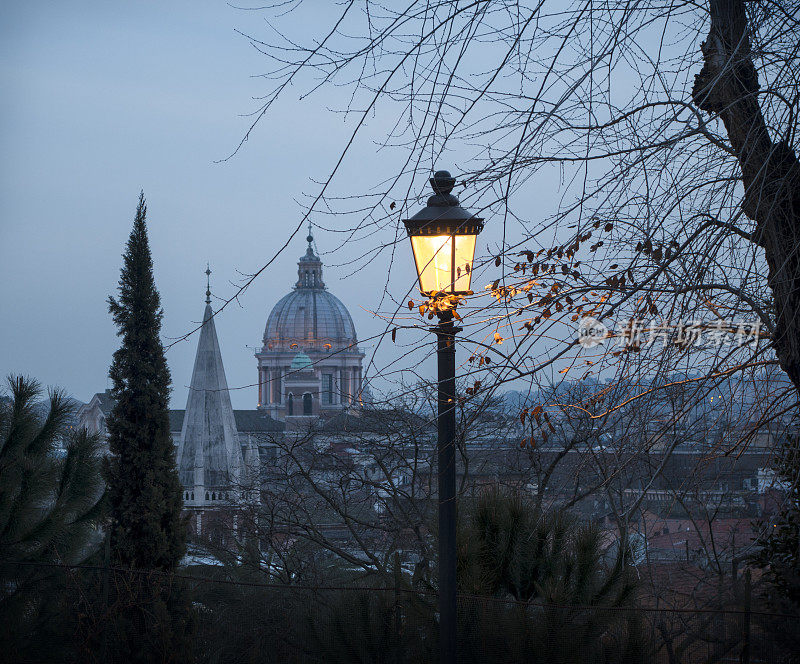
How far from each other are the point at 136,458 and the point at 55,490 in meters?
4.18

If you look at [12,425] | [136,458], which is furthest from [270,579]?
[12,425]

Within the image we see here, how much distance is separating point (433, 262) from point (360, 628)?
122 inches

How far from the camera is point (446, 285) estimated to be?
13.7 feet

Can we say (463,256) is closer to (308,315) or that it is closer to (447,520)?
(447,520)

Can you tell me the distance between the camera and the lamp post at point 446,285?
13.2ft

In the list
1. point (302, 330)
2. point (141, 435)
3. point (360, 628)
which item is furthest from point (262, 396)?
point (360, 628)

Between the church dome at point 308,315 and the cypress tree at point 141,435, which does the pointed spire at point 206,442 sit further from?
the church dome at point 308,315

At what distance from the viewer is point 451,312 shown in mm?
4168

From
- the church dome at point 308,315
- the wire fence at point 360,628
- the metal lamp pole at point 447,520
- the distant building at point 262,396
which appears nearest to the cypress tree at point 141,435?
Result: the distant building at point 262,396

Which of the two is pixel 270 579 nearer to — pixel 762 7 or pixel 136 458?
pixel 136 458

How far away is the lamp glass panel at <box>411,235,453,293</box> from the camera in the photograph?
13.6ft

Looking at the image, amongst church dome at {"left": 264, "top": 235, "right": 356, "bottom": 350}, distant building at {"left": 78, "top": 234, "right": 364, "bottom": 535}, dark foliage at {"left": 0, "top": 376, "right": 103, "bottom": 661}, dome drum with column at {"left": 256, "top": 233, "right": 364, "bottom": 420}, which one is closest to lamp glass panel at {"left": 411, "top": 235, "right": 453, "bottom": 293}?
dark foliage at {"left": 0, "top": 376, "right": 103, "bottom": 661}

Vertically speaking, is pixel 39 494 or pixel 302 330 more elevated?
pixel 302 330

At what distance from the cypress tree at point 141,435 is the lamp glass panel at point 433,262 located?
1130 cm
